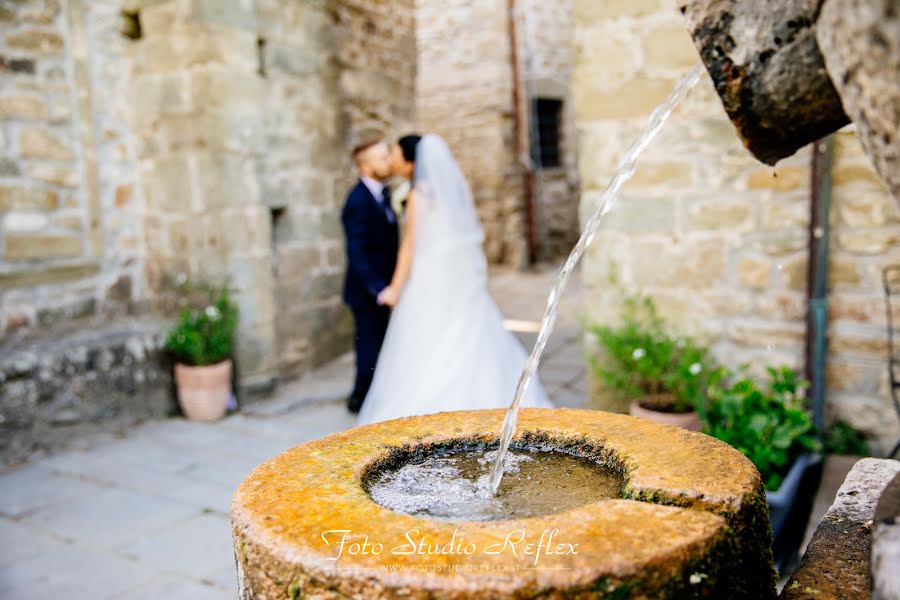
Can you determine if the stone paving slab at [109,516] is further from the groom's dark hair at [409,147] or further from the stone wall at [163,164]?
the groom's dark hair at [409,147]

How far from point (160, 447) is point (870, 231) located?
389cm

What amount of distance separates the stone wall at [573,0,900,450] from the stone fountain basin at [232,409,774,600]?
7.75ft

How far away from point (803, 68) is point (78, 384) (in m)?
4.57

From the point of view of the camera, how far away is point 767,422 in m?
3.33

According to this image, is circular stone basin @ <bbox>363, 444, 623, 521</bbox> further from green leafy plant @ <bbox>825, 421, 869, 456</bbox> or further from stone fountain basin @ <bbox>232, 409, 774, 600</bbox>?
green leafy plant @ <bbox>825, 421, 869, 456</bbox>

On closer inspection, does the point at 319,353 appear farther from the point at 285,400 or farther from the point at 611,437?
the point at 611,437

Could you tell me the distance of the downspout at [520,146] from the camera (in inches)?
463

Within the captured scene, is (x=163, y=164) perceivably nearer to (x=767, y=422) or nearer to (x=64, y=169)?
(x=64, y=169)

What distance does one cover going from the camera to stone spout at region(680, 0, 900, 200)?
0.85m

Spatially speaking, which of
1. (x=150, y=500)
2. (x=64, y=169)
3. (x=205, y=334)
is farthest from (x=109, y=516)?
(x=64, y=169)

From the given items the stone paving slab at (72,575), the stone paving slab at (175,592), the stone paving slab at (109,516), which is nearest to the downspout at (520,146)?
the stone paving slab at (109,516)

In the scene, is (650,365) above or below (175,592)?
above

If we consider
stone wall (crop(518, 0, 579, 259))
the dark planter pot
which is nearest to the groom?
the dark planter pot

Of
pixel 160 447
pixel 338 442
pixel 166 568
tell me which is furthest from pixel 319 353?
pixel 338 442
